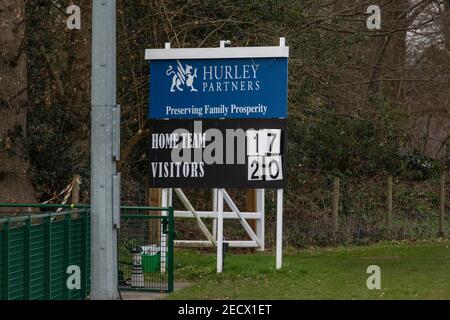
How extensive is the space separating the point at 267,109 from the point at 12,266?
22.7 ft

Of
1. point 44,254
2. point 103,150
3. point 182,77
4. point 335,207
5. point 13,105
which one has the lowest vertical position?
point 335,207

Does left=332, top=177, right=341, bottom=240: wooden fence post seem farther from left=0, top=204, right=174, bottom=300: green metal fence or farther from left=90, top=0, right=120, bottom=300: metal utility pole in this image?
left=90, top=0, right=120, bottom=300: metal utility pole

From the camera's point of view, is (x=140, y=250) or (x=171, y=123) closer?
(x=140, y=250)

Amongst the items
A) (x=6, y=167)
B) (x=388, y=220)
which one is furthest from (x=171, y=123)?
(x=388, y=220)

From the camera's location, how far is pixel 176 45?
21.1 m

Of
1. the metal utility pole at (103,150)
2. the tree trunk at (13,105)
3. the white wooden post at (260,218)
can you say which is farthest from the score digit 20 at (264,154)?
the metal utility pole at (103,150)

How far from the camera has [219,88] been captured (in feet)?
58.3

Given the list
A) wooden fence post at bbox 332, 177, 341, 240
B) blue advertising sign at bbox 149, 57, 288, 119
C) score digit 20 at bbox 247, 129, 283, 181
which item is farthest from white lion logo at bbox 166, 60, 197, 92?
wooden fence post at bbox 332, 177, 341, 240

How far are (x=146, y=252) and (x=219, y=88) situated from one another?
3.33 meters

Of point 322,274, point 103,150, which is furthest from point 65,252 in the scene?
point 322,274

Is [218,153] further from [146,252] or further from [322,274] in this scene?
[322,274]

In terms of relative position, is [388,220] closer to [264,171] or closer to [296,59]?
[296,59]

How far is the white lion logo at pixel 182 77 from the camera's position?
1789cm
